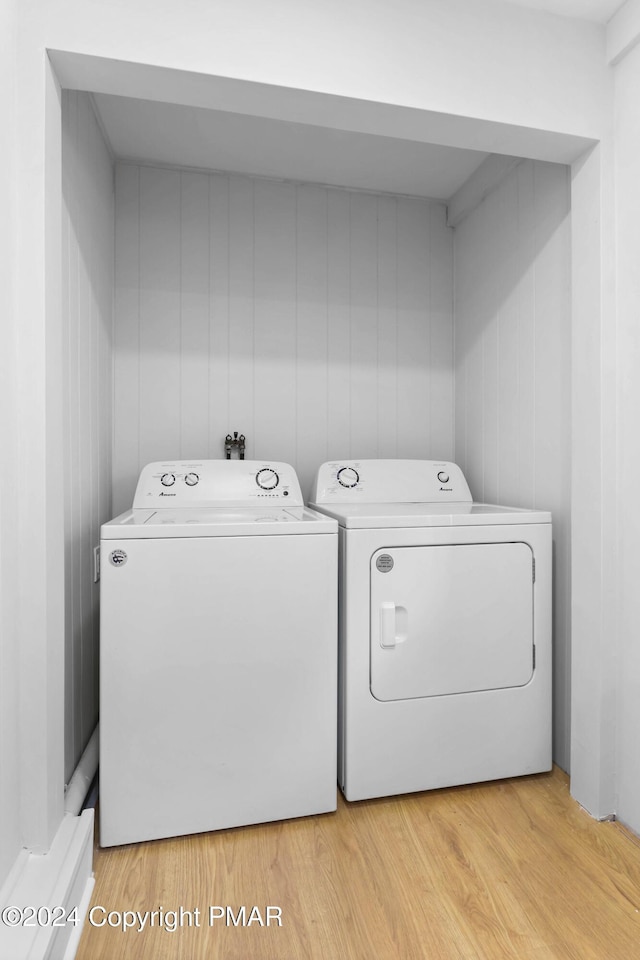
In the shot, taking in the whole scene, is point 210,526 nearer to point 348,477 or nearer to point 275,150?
point 348,477

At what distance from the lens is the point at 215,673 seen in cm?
143

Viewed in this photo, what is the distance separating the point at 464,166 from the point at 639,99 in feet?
2.80

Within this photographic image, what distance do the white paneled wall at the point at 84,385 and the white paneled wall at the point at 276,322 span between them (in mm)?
140

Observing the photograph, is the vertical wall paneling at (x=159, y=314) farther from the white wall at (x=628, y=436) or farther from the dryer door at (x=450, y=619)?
the white wall at (x=628, y=436)

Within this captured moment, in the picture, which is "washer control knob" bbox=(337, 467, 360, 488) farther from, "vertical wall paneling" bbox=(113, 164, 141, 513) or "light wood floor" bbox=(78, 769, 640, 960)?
"light wood floor" bbox=(78, 769, 640, 960)

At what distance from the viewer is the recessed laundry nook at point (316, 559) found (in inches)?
46.2

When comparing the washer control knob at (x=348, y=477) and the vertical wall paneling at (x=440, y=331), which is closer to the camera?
the washer control knob at (x=348, y=477)

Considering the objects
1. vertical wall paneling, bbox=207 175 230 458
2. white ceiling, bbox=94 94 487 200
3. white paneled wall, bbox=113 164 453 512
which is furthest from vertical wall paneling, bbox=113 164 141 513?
vertical wall paneling, bbox=207 175 230 458

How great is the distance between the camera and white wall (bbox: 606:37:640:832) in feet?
4.65

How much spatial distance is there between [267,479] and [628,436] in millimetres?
1158

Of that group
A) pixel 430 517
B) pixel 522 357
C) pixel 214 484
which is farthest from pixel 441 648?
pixel 522 357

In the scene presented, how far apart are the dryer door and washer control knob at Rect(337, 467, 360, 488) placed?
562 mm

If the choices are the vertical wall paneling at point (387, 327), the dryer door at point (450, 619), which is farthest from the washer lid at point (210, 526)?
the vertical wall paneling at point (387, 327)

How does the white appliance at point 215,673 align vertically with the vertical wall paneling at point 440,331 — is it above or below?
below
